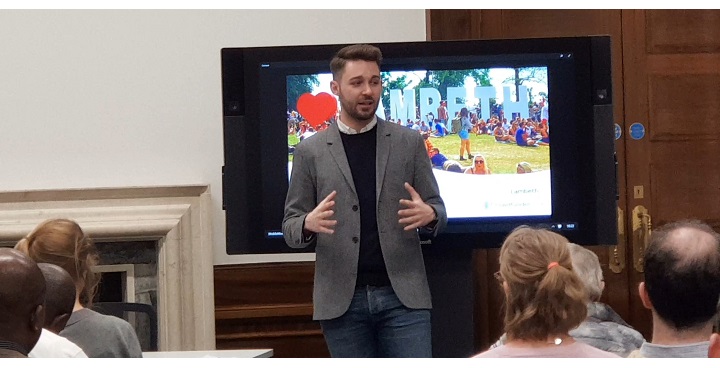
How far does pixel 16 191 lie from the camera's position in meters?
4.24

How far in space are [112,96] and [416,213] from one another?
1940 mm

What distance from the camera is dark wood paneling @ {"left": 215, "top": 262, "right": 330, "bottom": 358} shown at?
A: 434 cm

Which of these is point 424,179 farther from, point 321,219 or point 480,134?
point 480,134

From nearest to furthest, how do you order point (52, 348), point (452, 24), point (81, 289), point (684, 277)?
point (684, 277)
point (52, 348)
point (81, 289)
point (452, 24)

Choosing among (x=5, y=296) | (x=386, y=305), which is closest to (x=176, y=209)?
(x=386, y=305)

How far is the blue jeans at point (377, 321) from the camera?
115 inches

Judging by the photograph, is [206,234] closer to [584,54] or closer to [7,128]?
[7,128]

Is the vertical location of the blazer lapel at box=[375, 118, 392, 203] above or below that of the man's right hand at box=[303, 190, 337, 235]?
above

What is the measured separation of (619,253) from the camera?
4.50 metres

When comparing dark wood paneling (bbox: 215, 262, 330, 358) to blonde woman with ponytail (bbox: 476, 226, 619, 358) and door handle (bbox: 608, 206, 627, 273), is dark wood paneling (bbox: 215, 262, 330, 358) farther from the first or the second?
blonde woman with ponytail (bbox: 476, 226, 619, 358)

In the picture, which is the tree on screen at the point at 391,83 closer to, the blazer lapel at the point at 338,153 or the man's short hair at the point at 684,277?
the blazer lapel at the point at 338,153

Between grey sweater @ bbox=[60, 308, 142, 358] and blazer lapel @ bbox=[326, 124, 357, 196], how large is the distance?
32.0 inches

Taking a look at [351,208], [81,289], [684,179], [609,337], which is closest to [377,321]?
[351,208]

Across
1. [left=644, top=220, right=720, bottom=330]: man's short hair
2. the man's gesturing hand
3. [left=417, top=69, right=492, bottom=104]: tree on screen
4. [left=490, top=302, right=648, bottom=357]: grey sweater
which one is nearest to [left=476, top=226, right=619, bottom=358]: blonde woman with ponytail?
[left=644, top=220, right=720, bottom=330]: man's short hair
